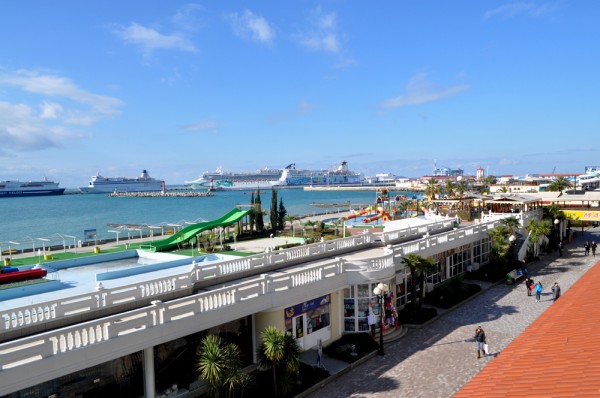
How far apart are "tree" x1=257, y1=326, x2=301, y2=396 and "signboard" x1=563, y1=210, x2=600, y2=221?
34.5 m

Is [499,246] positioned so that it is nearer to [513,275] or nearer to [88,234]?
[513,275]

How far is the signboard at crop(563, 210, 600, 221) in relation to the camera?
35688 millimetres

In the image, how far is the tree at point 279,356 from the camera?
10891mm

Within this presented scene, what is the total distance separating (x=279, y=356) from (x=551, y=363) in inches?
246

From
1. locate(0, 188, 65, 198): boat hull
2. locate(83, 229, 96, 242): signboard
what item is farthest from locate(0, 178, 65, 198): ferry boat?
locate(83, 229, 96, 242): signboard

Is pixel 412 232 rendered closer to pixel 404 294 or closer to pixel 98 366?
pixel 404 294

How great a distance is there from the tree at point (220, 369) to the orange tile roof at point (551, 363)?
5.17 metres

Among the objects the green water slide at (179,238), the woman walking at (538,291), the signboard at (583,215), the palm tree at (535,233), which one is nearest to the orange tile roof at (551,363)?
the woman walking at (538,291)

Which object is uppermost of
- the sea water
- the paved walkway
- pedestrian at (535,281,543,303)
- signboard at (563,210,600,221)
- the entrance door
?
signboard at (563,210,600,221)

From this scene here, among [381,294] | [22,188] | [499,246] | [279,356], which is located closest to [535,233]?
[499,246]

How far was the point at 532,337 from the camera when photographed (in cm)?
884

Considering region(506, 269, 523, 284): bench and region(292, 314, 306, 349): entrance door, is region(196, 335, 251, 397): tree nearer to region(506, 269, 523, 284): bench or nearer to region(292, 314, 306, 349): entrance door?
region(292, 314, 306, 349): entrance door

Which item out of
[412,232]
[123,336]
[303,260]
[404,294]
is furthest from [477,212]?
[123,336]

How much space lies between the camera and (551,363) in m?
6.68
